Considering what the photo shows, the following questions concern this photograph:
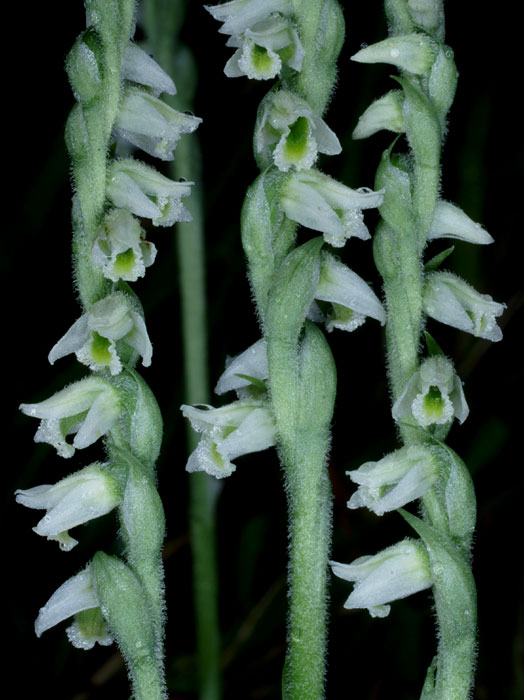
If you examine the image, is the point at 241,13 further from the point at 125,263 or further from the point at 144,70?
the point at 125,263

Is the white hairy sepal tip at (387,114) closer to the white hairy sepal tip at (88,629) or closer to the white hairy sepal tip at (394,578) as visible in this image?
the white hairy sepal tip at (394,578)

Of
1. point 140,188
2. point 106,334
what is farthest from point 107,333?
point 140,188

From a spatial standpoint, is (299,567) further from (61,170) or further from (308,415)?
(61,170)

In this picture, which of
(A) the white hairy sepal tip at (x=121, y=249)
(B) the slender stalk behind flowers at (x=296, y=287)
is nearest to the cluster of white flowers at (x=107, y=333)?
(A) the white hairy sepal tip at (x=121, y=249)

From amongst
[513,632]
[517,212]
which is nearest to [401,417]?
[513,632]

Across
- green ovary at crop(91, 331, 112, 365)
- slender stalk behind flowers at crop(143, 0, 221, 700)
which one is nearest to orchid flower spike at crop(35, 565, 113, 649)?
green ovary at crop(91, 331, 112, 365)
